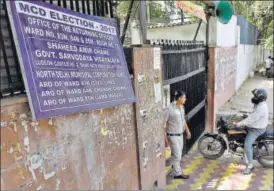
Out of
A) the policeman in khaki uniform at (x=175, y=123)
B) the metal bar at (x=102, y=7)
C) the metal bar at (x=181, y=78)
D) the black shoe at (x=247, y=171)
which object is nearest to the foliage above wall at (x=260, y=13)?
the metal bar at (x=181, y=78)

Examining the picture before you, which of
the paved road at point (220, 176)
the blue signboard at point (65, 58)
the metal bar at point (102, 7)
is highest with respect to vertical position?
the metal bar at point (102, 7)

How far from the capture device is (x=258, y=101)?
503cm

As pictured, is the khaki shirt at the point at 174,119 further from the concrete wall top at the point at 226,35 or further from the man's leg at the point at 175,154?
the concrete wall top at the point at 226,35

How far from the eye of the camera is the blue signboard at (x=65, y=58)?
6.65 ft

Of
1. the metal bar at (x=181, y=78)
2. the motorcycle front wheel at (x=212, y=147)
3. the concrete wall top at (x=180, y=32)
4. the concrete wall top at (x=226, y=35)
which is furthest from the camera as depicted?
the concrete wall top at (x=180, y=32)

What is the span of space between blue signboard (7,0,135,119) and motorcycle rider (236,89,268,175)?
2917mm

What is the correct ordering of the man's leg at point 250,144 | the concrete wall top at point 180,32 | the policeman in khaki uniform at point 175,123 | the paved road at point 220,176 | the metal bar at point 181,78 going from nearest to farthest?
1. the policeman in khaki uniform at point 175,123
2. the metal bar at point 181,78
3. the paved road at point 220,176
4. the man's leg at point 250,144
5. the concrete wall top at point 180,32

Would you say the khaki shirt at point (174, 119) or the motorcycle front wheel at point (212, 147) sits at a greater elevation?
the khaki shirt at point (174, 119)

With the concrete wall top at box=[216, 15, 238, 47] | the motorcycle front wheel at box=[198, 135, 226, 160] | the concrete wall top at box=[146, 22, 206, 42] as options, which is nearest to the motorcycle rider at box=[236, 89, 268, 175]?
the motorcycle front wheel at box=[198, 135, 226, 160]

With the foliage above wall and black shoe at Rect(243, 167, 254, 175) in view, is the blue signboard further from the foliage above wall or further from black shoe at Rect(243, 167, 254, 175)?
the foliage above wall

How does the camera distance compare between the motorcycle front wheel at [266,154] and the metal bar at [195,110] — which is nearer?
the motorcycle front wheel at [266,154]

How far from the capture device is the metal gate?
4.75 m

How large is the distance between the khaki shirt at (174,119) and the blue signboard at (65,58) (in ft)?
5.40

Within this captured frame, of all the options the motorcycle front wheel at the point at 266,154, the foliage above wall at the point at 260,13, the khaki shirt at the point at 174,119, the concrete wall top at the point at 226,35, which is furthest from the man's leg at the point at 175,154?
the foliage above wall at the point at 260,13
